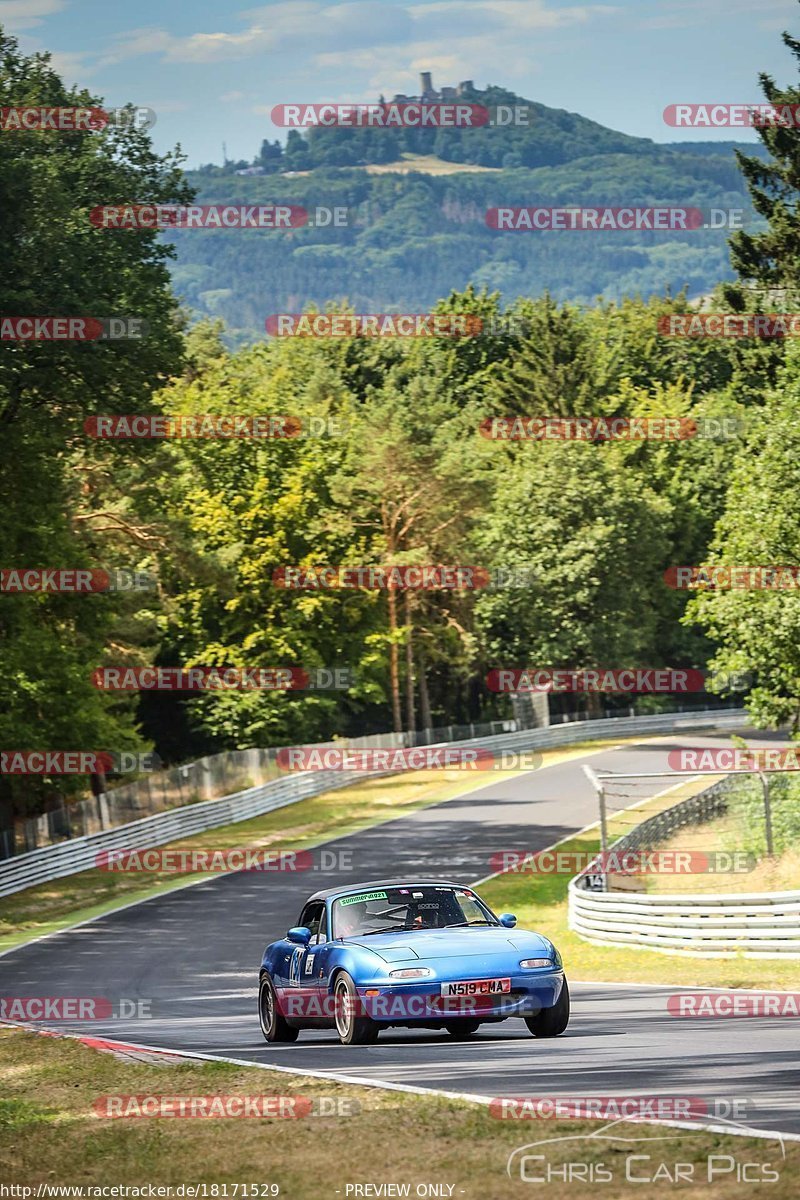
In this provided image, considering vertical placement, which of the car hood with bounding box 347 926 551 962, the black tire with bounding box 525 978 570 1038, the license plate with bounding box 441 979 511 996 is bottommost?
the black tire with bounding box 525 978 570 1038

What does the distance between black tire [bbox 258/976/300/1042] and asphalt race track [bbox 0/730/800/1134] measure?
174 millimetres

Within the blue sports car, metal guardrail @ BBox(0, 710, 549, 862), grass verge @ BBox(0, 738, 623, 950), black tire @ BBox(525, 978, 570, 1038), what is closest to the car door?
the blue sports car

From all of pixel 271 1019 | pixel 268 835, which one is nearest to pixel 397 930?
pixel 271 1019

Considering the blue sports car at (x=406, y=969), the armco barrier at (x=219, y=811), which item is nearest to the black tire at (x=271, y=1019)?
the blue sports car at (x=406, y=969)

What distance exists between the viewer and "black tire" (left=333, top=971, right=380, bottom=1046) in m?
13.6

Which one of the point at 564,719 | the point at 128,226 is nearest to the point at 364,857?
the point at 128,226

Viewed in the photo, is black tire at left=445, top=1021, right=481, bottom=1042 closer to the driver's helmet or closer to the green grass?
the driver's helmet

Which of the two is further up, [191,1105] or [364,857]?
[191,1105]

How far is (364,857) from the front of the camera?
1705 inches

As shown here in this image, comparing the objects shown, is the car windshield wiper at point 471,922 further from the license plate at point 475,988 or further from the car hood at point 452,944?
the license plate at point 475,988

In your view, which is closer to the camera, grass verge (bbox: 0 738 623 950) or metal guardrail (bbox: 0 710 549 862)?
grass verge (bbox: 0 738 623 950)

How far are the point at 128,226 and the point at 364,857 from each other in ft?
55.5

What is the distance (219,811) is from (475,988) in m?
39.3

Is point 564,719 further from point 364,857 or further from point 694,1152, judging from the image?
point 694,1152
